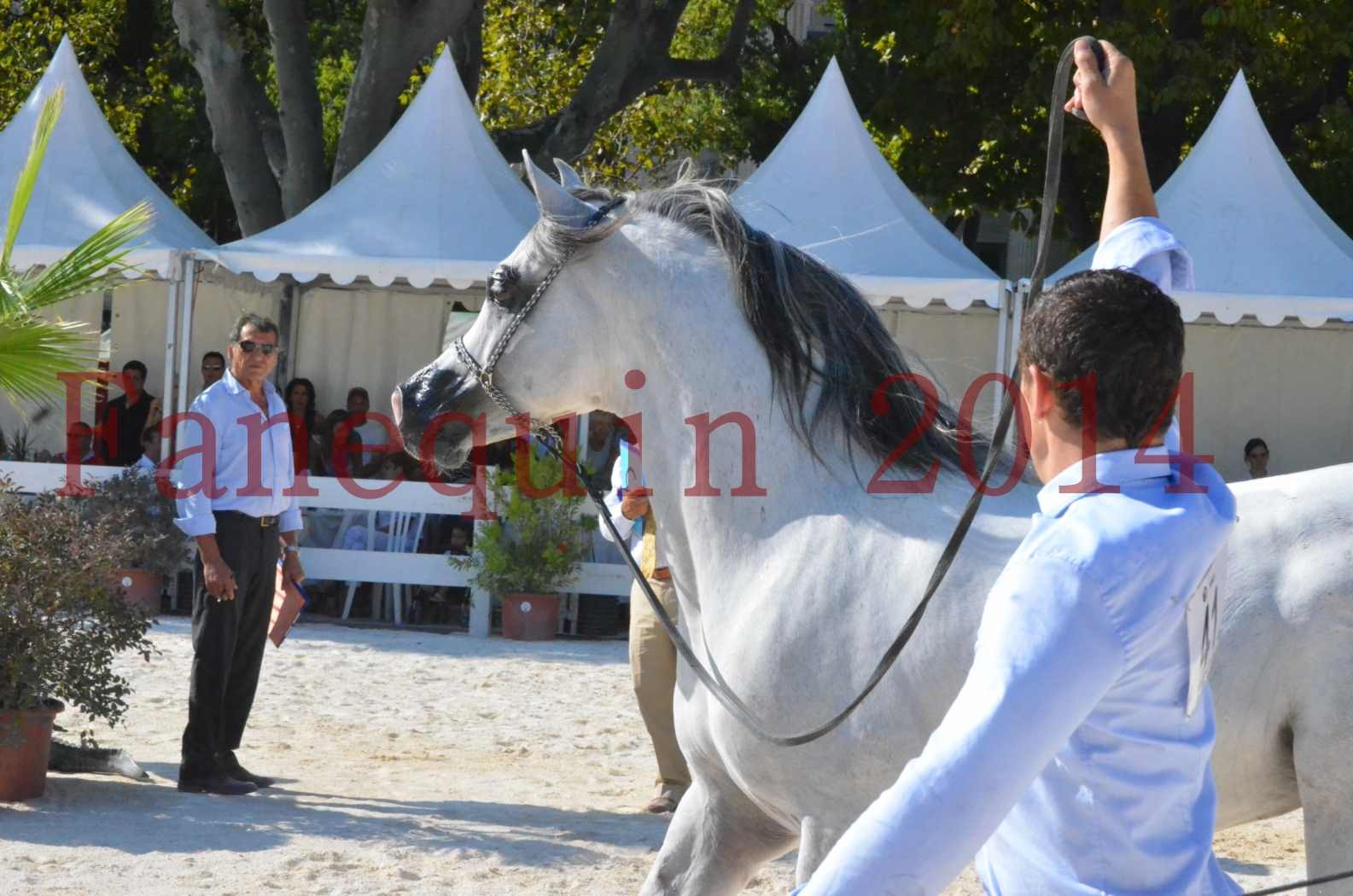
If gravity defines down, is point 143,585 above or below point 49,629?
below

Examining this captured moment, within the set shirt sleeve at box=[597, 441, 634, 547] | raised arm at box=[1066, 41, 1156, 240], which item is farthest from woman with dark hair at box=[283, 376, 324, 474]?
raised arm at box=[1066, 41, 1156, 240]

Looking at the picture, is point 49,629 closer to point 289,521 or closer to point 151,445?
point 289,521

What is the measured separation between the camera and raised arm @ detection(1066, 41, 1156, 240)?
2.35 meters

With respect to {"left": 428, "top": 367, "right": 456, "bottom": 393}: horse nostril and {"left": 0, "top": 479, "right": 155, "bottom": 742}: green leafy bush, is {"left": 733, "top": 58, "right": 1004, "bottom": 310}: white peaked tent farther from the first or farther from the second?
{"left": 428, "top": 367, "right": 456, "bottom": 393}: horse nostril

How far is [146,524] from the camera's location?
10016mm

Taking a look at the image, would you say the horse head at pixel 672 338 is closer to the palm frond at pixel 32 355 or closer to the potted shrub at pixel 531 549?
the palm frond at pixel 32 355

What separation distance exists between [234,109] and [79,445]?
3.71 metres

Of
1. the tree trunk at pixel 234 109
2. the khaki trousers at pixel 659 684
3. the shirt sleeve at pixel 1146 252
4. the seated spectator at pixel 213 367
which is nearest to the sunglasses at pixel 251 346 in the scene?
the khaki trousers at pixel 659 684

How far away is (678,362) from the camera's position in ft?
9.53

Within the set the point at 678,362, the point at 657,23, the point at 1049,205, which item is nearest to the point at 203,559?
the point at 678,362

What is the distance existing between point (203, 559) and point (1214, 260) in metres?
7.28

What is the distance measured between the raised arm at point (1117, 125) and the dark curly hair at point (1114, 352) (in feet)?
2.97

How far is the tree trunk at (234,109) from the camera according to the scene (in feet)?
44.2

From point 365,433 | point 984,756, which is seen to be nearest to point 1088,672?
point 984,756
